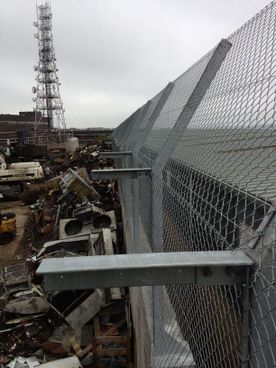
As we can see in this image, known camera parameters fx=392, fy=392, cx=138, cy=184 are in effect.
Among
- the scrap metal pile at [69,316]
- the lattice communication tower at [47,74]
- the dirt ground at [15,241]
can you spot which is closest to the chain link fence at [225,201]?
the scrap metal pile at [69,316]

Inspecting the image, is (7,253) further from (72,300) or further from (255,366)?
(255,366)

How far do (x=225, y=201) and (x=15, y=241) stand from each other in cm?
1492

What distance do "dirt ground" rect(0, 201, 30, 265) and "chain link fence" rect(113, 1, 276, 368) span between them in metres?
11.1

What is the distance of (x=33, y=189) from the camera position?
74.2 ft

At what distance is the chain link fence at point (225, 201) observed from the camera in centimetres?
114

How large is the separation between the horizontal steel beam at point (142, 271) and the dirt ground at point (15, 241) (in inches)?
491

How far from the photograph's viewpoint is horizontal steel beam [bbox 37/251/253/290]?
4.02ft

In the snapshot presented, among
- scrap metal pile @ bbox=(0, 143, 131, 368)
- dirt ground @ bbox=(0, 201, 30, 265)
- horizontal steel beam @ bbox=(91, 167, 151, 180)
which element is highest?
horizontal steel beam @ bbox=(91, 167, 151, 180)

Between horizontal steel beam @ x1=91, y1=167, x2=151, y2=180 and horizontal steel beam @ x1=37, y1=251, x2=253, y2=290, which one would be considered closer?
horizontal steel beam @ x1=37, y1=251, x2=253, y2=290

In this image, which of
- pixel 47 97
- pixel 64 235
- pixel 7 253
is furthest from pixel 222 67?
pixel 47 97

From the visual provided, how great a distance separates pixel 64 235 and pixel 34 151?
20687 millimetres

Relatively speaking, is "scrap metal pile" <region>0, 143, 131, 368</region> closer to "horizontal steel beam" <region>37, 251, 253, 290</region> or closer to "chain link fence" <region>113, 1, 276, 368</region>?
"chain link fence" <region>113, 1, 276, 368</region>

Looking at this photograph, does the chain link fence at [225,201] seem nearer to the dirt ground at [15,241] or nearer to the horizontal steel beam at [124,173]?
the horizontal steel beam at [124,173]

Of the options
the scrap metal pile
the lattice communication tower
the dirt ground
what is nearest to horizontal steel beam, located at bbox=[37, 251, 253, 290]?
the scrap metal pile
